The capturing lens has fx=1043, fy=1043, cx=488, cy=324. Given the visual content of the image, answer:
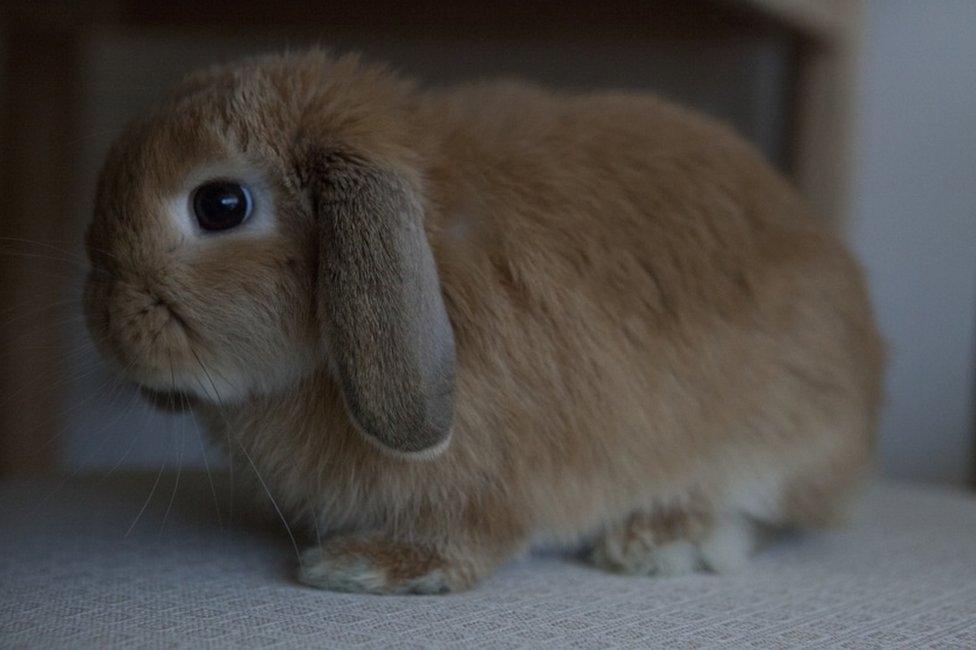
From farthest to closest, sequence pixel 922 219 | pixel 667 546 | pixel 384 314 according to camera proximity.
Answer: pixel 922 219
pixel 667 546
pixel 384 314

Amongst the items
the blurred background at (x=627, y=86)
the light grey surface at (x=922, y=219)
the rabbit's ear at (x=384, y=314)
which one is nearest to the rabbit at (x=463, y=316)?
the rabbit's ear at (x=384, y=314)

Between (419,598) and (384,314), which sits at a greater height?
(384,314)

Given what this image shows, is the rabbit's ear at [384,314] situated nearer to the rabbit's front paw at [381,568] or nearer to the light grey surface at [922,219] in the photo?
the rabbit's front paw at [381,568]

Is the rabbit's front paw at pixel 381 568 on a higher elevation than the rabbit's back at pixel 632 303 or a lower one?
lower

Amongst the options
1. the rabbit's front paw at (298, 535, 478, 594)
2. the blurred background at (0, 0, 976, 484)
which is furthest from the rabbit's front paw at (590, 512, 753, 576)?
the blurred background at (0, 0, 976, 484)

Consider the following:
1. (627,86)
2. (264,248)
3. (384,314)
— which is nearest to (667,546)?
(384,314)

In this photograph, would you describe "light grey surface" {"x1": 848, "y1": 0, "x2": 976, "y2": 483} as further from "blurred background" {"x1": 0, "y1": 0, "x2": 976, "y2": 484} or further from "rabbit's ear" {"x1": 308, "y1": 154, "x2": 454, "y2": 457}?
"rabbit's ear" {"x1": 308, "y1": 154, "x2": 454, "y2": 457}

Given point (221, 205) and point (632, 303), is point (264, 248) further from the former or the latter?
point (632, 303)

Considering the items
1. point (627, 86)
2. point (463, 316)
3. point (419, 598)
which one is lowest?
point (419, 598)
